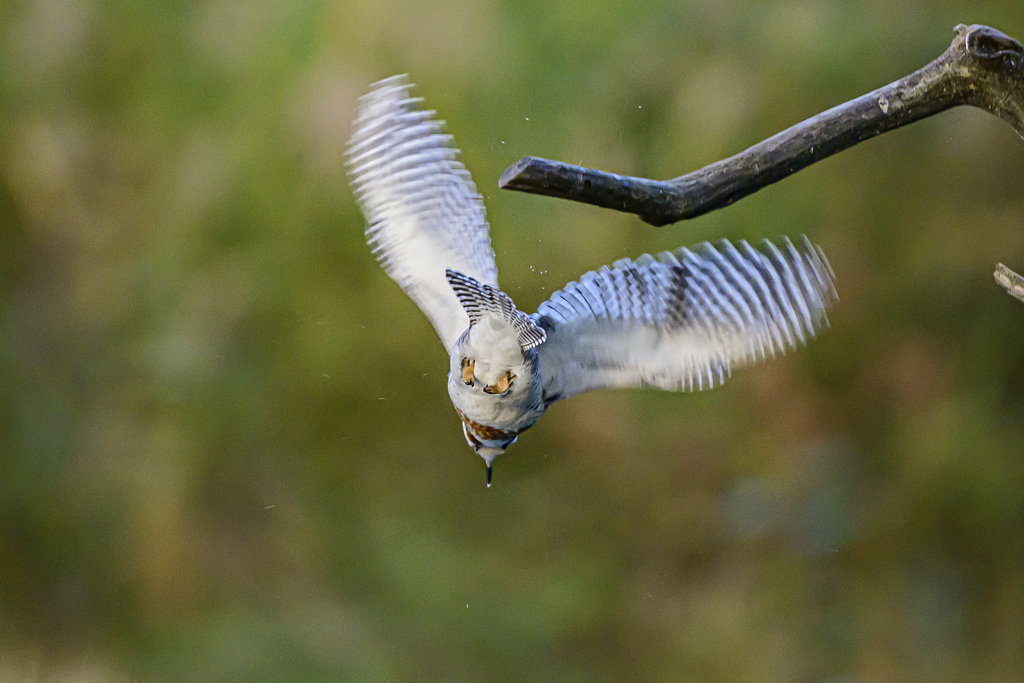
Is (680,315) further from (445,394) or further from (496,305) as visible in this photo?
(445,394)

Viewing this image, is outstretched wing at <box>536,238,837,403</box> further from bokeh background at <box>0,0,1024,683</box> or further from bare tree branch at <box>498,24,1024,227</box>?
bokeh background at <box>0,0,1024,683</box>

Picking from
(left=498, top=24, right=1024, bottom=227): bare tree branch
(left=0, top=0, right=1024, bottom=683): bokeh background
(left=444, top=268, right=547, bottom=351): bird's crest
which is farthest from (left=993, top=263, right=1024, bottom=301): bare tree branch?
(left=0, top=0, right=1024, bottom=683): bokeh background

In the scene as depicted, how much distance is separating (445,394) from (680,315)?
90cm

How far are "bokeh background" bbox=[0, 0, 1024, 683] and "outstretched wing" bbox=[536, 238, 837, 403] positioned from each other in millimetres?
695

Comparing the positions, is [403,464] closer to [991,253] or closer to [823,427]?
[823,427]

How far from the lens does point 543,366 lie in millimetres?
806

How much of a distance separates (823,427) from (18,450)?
1.51 meters

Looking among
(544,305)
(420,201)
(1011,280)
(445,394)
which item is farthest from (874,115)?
(445,394)

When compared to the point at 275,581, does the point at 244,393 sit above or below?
above

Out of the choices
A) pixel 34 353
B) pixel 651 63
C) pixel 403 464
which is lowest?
pixel 403 464

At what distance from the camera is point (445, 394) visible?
1637mm

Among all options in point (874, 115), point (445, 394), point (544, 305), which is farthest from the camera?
point (445, 394)

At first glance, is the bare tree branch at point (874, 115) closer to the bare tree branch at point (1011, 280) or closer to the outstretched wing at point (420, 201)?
the bare tree branch at point (1011, 280)

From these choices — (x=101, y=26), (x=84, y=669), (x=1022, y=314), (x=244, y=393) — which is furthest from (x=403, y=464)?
(x=1022, y=314)
